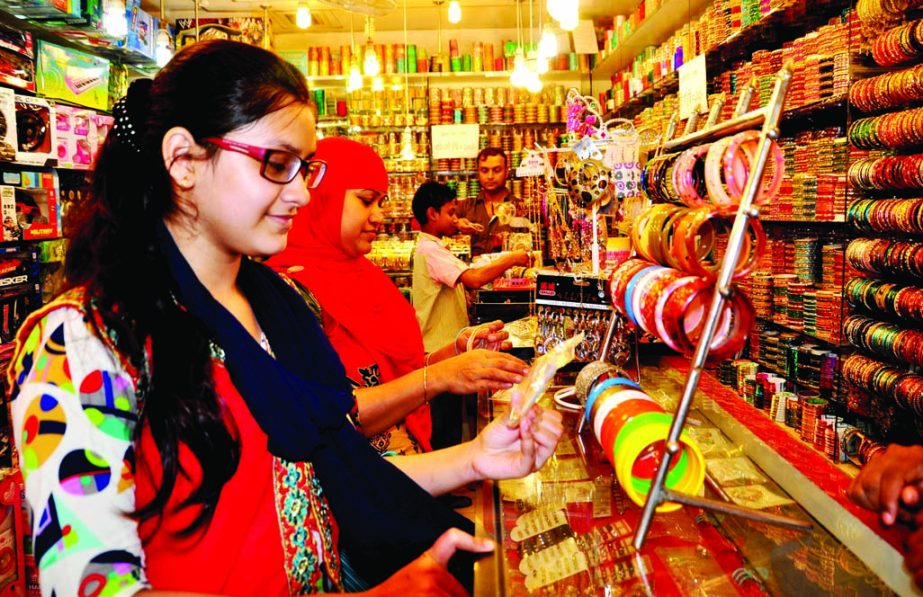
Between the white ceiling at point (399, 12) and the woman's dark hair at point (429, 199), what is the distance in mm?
2675

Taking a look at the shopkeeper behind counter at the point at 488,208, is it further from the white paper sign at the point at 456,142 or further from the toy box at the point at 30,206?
the toy box at the point at 30,206

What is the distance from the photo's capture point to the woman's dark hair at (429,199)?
455 centimetres

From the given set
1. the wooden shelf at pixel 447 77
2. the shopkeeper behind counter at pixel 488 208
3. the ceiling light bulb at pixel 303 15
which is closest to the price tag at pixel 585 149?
the ceiling light bulb at pixel 303 15

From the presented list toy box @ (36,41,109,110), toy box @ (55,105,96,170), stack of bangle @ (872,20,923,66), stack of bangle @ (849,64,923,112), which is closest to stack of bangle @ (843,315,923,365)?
stack of bangle @ (849,64,923,112)

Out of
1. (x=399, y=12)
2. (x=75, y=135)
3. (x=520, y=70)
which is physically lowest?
(x=75, y=135)

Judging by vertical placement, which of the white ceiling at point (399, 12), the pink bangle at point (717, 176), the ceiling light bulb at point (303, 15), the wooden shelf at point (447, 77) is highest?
the white ceiling at point (399, 12)

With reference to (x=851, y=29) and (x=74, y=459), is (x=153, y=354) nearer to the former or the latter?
(x=74, y=459)

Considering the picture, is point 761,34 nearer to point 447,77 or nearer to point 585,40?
point 585,40

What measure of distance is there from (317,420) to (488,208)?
5.19m

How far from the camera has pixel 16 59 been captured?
3768mm

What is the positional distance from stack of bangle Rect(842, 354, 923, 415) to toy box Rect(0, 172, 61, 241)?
12.9 ft

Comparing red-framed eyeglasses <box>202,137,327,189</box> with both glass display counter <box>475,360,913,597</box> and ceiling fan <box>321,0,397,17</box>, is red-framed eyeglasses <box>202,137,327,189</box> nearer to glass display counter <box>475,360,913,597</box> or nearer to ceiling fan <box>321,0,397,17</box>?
glass display counter <box>475,360,913,597</box>

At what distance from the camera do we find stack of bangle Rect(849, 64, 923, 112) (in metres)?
2.53

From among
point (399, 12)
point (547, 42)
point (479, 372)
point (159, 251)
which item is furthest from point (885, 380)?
point (399, 12)
